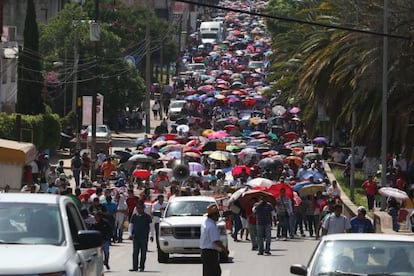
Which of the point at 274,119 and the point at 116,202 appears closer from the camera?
the point at 116,202

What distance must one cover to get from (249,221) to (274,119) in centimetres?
5229

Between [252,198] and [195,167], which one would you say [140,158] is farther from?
[252,198]

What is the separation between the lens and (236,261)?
1186 inches

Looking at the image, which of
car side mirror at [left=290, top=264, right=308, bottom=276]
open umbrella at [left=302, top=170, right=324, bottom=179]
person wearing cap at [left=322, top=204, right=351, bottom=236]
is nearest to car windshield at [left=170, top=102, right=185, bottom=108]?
open umbrella at [left=302, top=170, right=324, bottom=179]

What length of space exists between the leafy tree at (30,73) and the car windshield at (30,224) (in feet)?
173

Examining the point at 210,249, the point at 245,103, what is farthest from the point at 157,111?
the point at 210,249

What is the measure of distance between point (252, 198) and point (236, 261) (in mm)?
6906

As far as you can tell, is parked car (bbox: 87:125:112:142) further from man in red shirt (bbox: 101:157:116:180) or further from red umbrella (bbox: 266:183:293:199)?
red umbrella (bbox: 266:183:293:199)

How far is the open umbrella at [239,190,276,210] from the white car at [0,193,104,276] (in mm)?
22070

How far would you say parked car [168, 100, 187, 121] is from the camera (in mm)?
96238

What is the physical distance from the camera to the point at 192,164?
52.1 m

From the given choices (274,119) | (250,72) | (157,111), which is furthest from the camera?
(250,72)

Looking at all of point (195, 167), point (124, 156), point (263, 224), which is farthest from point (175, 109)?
point (263, 224)

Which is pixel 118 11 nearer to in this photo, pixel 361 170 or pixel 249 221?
pixel 361 170
